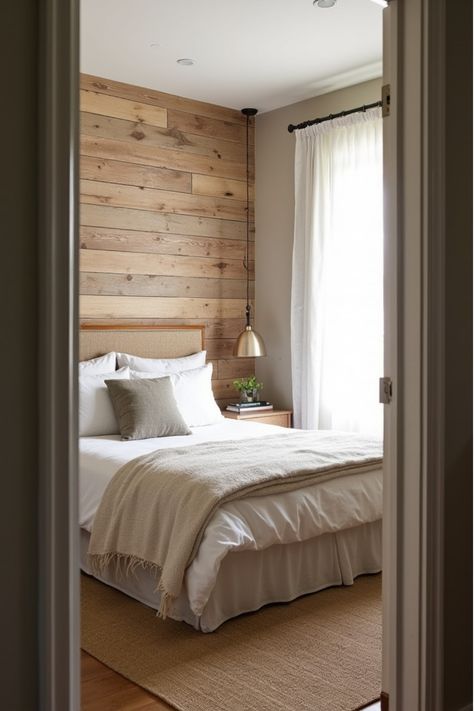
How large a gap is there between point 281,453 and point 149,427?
0.97 m

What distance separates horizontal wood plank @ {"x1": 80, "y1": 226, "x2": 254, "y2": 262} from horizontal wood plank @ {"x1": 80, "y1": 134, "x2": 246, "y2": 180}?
19.4 inches

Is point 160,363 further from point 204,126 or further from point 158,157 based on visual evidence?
point 204,126

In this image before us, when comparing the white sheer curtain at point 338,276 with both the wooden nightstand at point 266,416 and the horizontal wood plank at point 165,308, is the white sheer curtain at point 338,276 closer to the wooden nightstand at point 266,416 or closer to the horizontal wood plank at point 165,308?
the wooden nightstand at point 266,416

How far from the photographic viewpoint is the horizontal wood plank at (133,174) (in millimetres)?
5117

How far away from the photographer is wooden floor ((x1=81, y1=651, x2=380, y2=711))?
2605 mm

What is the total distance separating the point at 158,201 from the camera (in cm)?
548

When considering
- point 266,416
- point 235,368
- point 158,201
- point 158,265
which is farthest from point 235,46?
point 266,416

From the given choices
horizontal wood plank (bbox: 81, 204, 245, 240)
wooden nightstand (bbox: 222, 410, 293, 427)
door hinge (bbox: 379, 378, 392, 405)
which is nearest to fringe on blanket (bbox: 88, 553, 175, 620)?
door hinge (bbox: 379, 378, 392, 405)

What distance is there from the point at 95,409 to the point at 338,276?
1.93 meters

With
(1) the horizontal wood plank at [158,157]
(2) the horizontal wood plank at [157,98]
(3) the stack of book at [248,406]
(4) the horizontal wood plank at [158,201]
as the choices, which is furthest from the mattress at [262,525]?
(2) the horizontal wood plank at [157,98]

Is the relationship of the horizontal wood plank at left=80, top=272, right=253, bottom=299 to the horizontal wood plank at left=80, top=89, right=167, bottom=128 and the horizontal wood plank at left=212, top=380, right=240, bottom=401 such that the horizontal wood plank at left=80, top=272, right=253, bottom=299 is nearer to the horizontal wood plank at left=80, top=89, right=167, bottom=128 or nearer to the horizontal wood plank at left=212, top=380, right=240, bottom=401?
the horizontal wood plank at left=212, top=380, right=240, bottom=401

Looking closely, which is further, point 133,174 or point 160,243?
point 160,243

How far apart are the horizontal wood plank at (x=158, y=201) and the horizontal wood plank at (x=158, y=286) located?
483 millimetres
